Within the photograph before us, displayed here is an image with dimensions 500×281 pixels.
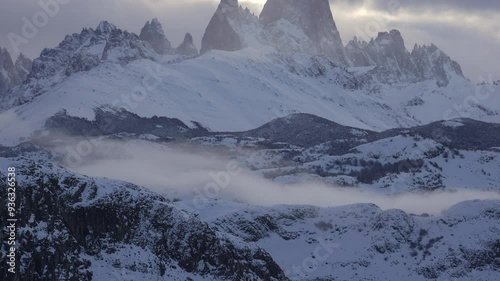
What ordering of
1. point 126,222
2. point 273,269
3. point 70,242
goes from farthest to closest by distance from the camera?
point 273,269 → point 126,222 → point 70,242

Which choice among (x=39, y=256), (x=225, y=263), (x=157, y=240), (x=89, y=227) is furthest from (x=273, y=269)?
(x=39, y=256)

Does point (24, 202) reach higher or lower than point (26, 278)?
higher

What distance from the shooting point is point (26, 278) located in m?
138

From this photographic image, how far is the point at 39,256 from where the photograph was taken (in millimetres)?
141000

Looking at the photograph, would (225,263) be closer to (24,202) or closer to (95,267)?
(95,267)

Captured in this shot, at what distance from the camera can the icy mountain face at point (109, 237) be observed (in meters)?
144

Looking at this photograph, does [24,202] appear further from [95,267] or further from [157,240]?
[157,240]

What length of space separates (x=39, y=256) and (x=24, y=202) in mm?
10177

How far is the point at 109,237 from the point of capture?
155750 mm

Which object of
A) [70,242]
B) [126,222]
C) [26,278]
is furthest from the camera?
[126,222]

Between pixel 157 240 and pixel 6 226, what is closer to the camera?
pixel 6 226

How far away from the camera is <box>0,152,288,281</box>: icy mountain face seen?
14388 cm

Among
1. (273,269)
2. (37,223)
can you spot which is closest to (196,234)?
(273,269)

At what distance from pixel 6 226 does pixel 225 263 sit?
41112 millimetres
